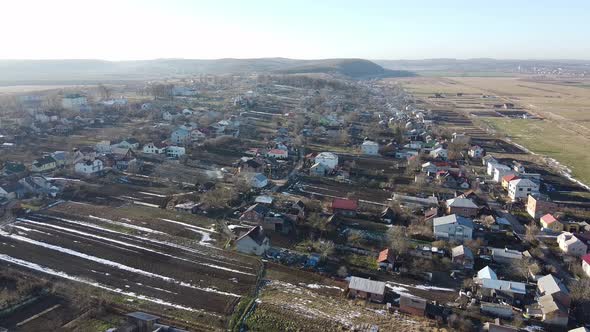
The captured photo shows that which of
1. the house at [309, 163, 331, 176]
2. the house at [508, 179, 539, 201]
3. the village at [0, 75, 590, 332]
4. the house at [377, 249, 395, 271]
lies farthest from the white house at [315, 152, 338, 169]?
the house at [377, 249, 395, 271]

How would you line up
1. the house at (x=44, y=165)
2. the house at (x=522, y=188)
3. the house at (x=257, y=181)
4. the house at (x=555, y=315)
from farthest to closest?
the house at (x=44, y=165)
the house at (x=257, y=181)
the house at (x=522, y=188)
the house at (x=555, y=315)

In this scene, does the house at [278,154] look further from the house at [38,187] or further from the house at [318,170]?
the house at [38,187]

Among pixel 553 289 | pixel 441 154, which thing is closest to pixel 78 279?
pixel 553 289

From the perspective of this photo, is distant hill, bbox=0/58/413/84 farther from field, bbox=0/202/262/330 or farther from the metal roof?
the metal roof

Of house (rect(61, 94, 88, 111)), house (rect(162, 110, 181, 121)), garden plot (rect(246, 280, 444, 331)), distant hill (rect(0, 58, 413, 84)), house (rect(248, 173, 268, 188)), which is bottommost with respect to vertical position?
garden plot (rect(246, 280, 444, 331))

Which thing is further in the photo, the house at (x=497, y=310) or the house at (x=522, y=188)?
the house at (x=522, y=188)

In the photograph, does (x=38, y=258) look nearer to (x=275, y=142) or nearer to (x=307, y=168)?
(x=307, y=168)

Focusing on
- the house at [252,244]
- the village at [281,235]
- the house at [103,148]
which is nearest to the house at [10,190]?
the village at [281,235]
